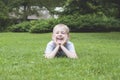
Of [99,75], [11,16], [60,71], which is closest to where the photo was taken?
[99,75]

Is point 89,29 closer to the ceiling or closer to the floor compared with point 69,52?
closer to the floor

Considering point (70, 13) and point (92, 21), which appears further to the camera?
point (70, 13)

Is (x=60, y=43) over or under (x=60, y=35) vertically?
under

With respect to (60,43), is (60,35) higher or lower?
higher

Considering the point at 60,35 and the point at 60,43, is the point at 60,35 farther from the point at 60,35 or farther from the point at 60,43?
the point at 60,43

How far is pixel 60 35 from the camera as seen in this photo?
347 inches

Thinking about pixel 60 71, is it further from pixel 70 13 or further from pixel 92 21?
pixel 70 13

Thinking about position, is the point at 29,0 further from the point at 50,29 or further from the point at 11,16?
the point at 50,29

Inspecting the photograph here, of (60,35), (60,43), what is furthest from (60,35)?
(60,43)

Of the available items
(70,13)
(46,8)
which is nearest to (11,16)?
(46,8)

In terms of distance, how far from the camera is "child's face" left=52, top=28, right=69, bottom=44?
8.82 metres

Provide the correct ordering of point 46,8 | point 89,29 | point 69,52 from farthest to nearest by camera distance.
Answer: point 46,8 → point 89,29 → point 69,52

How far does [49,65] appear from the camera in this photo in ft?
25.2

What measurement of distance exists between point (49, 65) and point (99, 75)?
144 cm
